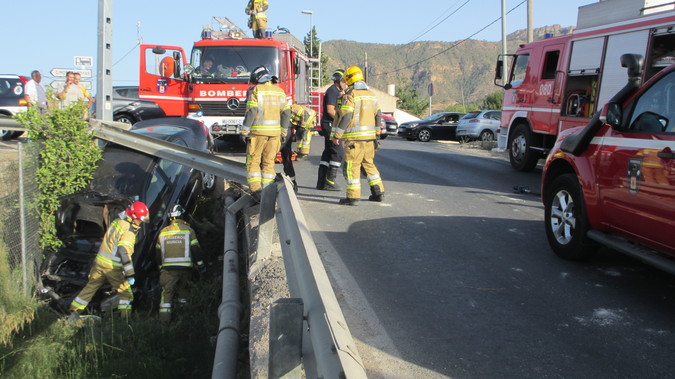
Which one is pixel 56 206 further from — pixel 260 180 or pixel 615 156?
Answer: pixel 615 156

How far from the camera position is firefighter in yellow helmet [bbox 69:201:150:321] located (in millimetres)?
6594

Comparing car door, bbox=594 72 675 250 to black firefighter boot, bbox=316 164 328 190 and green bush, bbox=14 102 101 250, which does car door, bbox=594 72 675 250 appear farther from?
green bush, bbox=14 102 101 250

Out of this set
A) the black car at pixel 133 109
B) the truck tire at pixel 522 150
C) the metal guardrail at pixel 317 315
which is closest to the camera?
the metal guardrail at pixel 317 315

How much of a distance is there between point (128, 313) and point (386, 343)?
3.71 meters

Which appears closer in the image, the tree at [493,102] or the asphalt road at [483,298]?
the asphalt road at [483,298]

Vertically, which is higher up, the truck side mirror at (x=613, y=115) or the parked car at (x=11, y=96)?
the truck side mirror at (x=613, y=115)

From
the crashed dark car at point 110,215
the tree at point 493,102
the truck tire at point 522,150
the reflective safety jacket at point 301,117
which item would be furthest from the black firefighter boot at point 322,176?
the tree at point 493,102

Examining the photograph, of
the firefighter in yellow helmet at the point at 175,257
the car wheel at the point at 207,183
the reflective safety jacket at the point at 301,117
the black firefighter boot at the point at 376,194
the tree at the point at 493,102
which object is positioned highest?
the tree at the point at 493,102

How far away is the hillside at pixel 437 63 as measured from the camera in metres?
141

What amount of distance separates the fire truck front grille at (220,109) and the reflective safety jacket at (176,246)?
7.39 m

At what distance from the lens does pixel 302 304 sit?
2.49m

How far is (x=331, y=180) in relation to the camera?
934 cm

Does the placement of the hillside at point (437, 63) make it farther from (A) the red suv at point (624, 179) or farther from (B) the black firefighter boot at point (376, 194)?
(A) the red suv at point (624, 179)

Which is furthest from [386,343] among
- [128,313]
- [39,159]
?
[39,159]
